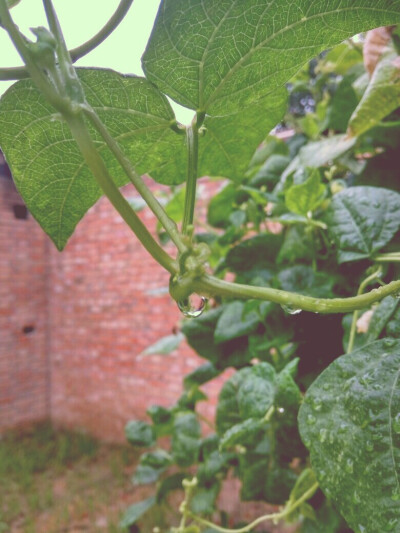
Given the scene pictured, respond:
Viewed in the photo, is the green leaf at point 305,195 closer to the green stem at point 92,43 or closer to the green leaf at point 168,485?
the green stem at point 92,43

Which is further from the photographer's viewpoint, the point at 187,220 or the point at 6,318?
the point at 6,318

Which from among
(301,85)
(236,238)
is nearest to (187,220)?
(236,238)

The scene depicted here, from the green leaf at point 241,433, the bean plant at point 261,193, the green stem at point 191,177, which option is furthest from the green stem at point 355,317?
the green stem at point 191,177

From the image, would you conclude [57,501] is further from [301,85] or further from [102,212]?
[301,85]

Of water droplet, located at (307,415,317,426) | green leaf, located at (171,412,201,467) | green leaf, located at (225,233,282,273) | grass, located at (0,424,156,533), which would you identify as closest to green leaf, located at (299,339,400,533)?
water droplet, located at (307,415,317,426)

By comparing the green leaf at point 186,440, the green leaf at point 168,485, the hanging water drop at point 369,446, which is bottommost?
the green leaf at point 168,485

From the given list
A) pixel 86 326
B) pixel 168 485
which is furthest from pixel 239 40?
pixel 86 326
